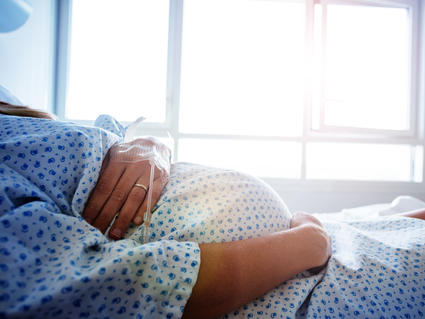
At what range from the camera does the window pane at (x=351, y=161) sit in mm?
2158

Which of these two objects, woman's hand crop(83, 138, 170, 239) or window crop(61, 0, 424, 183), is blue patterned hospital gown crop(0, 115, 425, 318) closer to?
woman's hand crop(83, 138, 170, 239)

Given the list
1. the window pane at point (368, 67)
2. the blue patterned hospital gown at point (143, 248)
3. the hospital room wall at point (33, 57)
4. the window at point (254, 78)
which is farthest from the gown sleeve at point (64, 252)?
the window pane at point (368, 67)

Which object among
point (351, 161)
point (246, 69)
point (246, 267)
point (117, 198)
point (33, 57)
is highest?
point (246, 69)

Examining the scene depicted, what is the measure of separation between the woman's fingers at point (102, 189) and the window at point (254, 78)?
4.82 feet

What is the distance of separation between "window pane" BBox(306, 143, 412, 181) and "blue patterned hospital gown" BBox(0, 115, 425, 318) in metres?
1.59

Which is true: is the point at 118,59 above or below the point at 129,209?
above

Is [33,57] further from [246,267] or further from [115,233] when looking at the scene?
[246,267]

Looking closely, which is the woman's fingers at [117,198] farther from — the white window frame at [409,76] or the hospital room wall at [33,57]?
the white window frame at [409,76]

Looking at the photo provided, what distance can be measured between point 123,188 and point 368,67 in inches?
96.9

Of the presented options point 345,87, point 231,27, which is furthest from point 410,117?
point 231,27

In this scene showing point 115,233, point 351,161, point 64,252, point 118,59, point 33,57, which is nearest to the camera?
point 64,252

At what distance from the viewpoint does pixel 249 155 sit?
6.72ft

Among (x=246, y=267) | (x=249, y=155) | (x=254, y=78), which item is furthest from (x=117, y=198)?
(x=254, y=78)

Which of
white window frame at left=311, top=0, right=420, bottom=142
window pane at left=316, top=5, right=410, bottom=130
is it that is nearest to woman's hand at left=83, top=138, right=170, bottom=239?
white window frame at left=311, top=0, right=420, bottom=142
